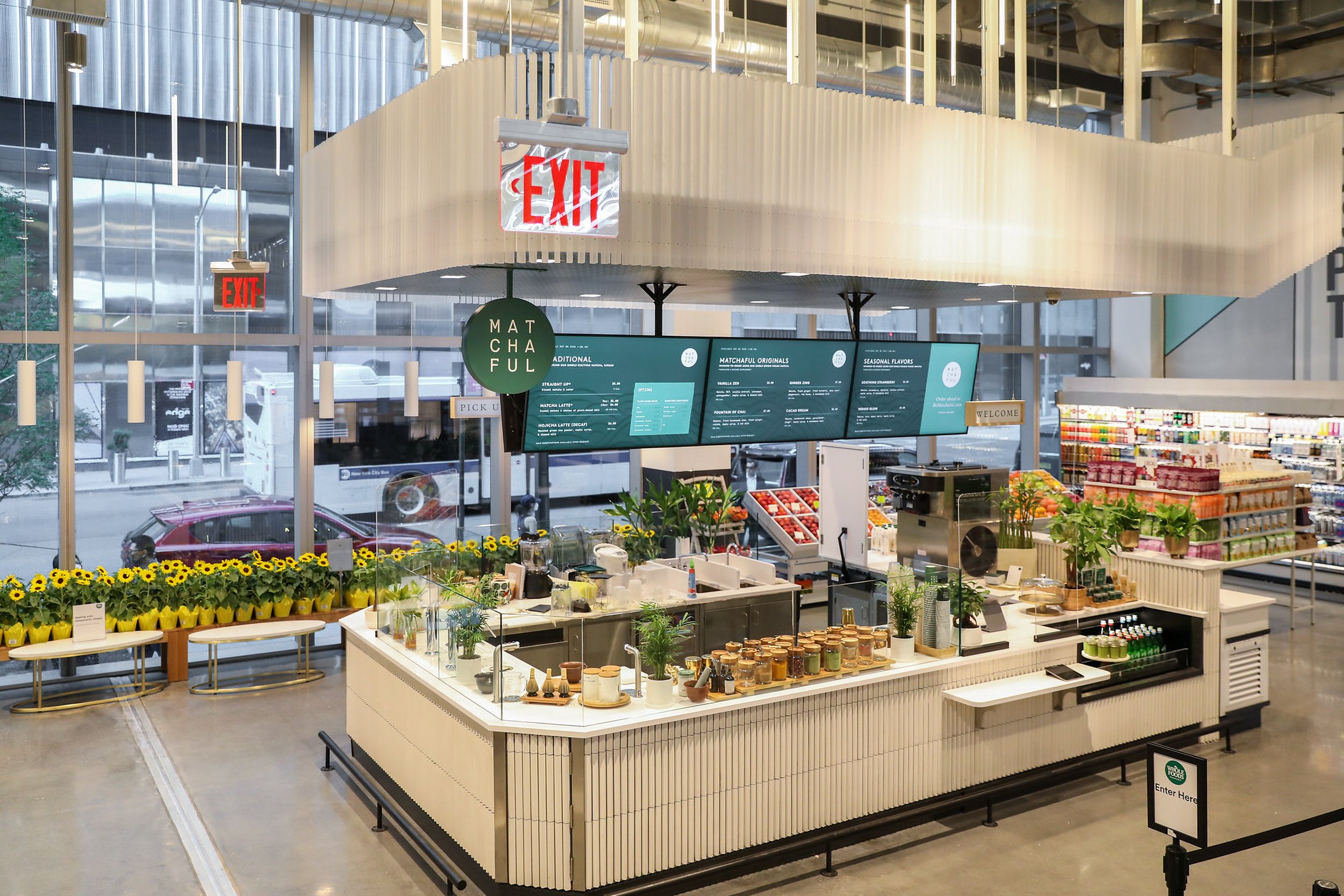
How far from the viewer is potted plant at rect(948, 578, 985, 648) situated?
248 inches

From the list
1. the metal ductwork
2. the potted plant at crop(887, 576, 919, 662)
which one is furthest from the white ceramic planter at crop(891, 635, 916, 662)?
the metal ductwork

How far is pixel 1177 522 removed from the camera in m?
7.66

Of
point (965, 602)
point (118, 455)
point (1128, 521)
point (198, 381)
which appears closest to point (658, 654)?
point (965, 602)

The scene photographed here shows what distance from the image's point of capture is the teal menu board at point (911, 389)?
6.84 meters

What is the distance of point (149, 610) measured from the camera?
923 cm

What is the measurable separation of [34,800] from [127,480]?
12.2 ft

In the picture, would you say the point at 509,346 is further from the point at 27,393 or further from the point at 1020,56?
the point at 27,393

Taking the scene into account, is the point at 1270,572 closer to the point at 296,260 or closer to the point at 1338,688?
the point at 1338,688

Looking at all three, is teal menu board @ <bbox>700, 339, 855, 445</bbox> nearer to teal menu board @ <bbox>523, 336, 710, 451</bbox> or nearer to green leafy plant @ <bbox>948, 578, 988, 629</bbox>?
teal menu board @ <bbox>523, 336, 710, 451</bbox>

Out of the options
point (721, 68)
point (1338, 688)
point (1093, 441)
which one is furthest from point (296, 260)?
point (1093, 441)

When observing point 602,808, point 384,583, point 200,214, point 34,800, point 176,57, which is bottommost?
point 34,800

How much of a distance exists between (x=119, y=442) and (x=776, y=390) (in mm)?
6521

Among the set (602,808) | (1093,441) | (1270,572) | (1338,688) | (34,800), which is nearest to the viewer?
(602,808)

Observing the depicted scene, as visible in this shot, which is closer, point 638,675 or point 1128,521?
point 638,675
